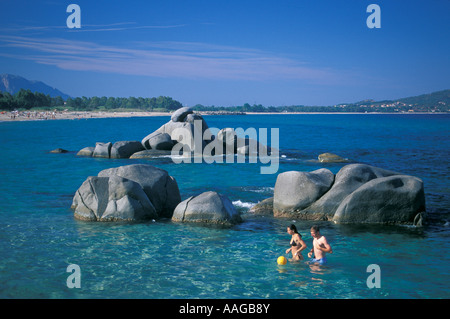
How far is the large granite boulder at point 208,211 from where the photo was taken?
17734 millimetres

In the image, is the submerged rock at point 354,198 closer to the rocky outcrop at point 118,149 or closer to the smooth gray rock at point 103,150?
the rocky outcrop at point 118,149

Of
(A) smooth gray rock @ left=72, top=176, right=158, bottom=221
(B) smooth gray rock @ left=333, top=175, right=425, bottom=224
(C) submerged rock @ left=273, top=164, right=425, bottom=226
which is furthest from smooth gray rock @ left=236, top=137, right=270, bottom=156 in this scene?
(B) smooth gray rock @ left=333, top=175, right=425, bottom=224

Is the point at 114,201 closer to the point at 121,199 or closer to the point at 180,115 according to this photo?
the point at 121,199

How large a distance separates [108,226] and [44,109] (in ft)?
618

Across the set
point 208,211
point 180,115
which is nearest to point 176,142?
point 180,115

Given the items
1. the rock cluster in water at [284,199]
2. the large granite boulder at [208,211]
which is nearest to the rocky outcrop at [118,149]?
the rock cluster in water at [284,199]

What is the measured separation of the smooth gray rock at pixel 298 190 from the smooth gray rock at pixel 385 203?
1.32m

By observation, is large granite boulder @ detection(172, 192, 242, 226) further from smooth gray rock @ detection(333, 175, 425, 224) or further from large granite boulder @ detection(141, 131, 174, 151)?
large granite boulder @ detection(141, 131, 174, 151)

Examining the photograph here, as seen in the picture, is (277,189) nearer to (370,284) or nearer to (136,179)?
(136,179)

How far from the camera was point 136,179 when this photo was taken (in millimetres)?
19375

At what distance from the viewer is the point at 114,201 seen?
1830cm

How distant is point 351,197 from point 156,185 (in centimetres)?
787

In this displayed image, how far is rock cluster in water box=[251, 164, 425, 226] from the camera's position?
57.8ft

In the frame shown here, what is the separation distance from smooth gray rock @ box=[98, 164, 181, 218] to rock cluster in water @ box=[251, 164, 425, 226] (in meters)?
3.62
